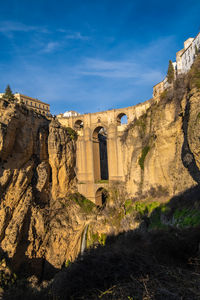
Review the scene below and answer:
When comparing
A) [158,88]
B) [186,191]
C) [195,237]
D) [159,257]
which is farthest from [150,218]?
[158,88]

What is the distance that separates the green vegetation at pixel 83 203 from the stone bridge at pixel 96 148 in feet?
1.33

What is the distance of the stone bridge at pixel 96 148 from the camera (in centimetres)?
2100

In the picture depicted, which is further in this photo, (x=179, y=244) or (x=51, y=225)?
(x=51, y=225)

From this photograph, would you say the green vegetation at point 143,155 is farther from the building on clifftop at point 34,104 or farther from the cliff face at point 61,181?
the building on clifftop at point 34,104

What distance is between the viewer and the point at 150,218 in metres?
13.7

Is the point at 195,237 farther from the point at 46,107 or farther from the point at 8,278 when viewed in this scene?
the point at 46,107

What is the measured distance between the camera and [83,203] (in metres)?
22.0

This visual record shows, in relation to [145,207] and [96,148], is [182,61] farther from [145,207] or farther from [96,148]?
[145,207]

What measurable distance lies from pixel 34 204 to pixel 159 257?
16.0 meters

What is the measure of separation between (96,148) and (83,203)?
20.6ft

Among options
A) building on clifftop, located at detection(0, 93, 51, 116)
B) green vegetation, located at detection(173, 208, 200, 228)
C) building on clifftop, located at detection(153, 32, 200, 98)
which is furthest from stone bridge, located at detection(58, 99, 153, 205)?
building on clifftop, located at detection(0, 93, 51, 116)

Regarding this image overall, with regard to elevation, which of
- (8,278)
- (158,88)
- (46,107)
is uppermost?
(46,107)

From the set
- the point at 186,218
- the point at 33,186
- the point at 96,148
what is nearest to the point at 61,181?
the point at 33,186

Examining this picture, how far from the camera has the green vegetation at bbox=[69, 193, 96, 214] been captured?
21472 millimetres
